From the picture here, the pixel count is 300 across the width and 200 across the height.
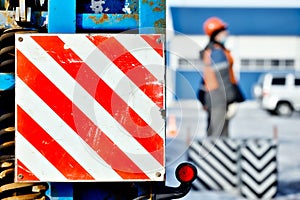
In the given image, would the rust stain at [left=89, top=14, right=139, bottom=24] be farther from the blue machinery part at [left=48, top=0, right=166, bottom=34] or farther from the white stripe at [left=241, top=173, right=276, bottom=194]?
the white stripe at [left=241, top=173, right=276, bottom=194]

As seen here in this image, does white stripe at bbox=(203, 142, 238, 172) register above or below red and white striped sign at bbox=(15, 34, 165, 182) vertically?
below

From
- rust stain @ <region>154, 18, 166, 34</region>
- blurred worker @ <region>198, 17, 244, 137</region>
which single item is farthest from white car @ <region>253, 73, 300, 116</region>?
rust stain @ <region>154, 18, 166, 34</region>

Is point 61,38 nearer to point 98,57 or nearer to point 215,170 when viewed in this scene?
point 98,57

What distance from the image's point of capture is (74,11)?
227 cm

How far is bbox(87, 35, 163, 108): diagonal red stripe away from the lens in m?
2.23

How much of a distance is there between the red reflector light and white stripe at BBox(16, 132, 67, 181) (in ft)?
1.50

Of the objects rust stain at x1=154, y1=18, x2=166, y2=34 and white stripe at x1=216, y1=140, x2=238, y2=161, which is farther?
white stripe at x1=216, y1=140, x2=238, y2=161

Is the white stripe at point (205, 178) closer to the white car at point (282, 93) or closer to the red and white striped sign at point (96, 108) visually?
the red and white striped sign at point (96, 108)

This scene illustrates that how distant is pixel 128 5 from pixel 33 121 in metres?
0.56

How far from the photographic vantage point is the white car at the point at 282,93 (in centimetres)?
2236

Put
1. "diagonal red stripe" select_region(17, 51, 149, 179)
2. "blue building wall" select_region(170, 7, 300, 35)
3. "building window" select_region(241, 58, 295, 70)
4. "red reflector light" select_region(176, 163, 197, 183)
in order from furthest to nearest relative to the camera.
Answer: "building window" select_region(241, 58, 295, 70) → "blue building wall" select_region(170, 7, 300, 35) → "red reflector light" select_region(176, 163, 197, 183) → "diagonal red stripe" select_region(17, 51, 149, 179)

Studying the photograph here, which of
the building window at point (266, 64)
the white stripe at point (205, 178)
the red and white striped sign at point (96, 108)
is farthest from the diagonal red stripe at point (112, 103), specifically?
the building window at point (266, 64)

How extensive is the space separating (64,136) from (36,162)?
0.46 feet

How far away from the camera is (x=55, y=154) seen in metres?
2.23
